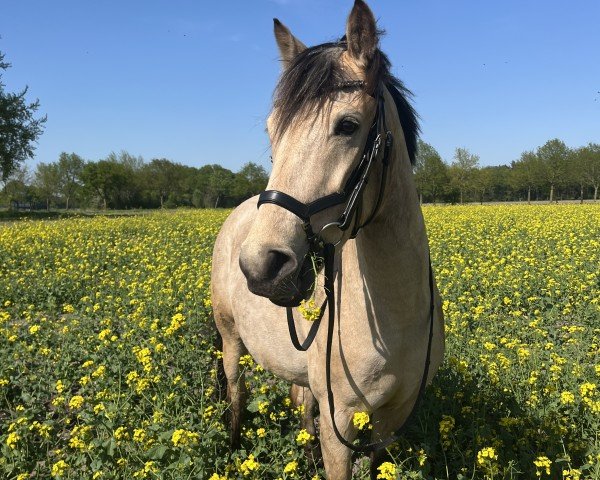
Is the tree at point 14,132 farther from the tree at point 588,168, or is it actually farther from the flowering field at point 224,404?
the tree at point 588,168

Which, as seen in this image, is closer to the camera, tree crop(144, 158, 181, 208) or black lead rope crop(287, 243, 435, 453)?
black lead rope crop(287, 243, 435, 453)

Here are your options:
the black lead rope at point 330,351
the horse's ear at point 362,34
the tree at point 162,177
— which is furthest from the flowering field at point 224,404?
the tree at point 162,177

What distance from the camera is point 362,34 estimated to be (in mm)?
1682

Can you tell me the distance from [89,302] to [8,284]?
2.33m

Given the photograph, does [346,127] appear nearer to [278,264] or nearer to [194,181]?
[278,264]

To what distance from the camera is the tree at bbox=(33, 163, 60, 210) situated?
6856cm

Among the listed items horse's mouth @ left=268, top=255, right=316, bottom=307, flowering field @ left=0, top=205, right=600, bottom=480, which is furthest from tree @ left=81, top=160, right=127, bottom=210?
horse's mouth @ left=268, top=255, right=316, bottom=307

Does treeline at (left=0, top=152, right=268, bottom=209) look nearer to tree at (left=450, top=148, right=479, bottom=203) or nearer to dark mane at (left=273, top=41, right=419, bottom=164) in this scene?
tree at (left=450, top=148, right=479, bottom=203)

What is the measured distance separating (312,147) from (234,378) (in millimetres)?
2876

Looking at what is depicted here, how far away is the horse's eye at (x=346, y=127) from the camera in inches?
63.6

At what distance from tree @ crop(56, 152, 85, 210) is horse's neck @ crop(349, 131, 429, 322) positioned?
75.8m

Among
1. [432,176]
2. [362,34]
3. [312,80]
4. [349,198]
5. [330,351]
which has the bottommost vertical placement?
[330,351]

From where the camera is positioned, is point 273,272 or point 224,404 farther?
point 224,404

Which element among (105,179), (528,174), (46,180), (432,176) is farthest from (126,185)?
A: (528,174)
